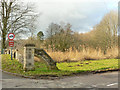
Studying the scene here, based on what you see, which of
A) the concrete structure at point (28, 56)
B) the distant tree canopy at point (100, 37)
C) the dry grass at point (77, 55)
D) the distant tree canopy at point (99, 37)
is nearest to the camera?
the concrete structure at point (28, 56)

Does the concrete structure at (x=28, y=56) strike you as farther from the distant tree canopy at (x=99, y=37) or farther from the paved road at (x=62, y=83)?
the distant tree canopy at (x=99, y=37)

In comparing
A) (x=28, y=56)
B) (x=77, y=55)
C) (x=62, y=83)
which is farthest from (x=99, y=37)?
(x=62, y=83)

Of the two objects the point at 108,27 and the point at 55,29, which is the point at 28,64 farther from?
the point at 55,29

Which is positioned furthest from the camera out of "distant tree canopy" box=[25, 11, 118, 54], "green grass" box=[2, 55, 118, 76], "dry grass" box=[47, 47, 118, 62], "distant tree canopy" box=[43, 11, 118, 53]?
"distant tree canopy" box=[43, 11, 118, 53]

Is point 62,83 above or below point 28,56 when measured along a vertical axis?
below

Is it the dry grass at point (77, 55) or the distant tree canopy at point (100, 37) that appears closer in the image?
the dry grass at point (77, 55)

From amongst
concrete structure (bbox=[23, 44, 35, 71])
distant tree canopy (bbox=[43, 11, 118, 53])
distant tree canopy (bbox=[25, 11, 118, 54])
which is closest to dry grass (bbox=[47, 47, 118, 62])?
concrete structure (bbox=[23, 44, 35, 71])

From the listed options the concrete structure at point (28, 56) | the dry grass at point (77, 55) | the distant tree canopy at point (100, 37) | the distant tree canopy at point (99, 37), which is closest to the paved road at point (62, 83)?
the concrete structure at point (28, 56)

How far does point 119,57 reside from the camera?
18781mm

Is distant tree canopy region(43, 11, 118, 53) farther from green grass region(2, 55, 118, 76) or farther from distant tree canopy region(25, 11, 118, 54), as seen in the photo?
green grass region(2, 55, 118, 76)

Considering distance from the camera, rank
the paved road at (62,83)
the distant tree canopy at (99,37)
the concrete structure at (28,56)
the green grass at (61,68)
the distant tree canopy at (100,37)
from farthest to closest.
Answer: the distant tree canopy at (100,37) < the distant tree canopy at (99,37) < the concrete structure at (28,56) < the green grass at (61,68) < the paved road at (62,83)

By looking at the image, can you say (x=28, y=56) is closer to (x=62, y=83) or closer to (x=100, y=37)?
(x=62, y=83)

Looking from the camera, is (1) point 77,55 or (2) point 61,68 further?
(1) point 77,55

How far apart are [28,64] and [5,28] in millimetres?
21964
